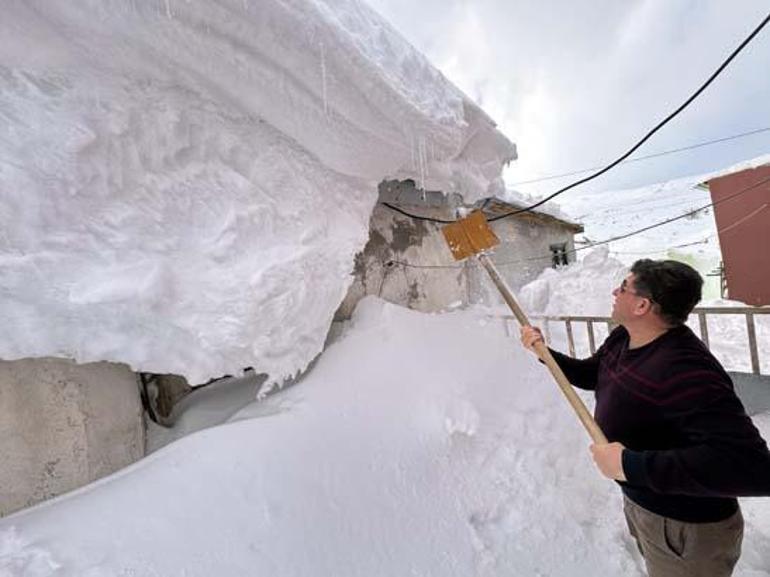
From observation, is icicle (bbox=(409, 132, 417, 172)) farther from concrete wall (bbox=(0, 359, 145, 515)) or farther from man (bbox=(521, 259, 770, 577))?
concrete wall (bbox=(0, 359, 145, 515))

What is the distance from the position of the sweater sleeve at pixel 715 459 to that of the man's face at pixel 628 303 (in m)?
0.34

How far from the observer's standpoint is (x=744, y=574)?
2002 millimetres

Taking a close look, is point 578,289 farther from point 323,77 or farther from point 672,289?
point 672,289

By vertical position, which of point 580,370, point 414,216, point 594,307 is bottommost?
point 580,370

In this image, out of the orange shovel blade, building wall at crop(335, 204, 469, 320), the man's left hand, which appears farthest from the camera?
building wall at crop(335, 204, 469, 320)

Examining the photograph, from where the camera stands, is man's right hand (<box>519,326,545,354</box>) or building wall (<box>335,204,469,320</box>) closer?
man's right hand (<box>519,326,545,354</box>)

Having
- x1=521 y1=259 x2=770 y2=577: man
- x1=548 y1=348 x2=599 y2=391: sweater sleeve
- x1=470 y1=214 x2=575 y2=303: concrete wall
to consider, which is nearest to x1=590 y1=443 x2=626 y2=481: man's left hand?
A: x1=521 y1=259 x2=770 y2=577: man

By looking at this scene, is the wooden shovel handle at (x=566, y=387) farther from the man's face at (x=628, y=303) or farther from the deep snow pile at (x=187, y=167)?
the deep snow pile at (x=187, y=167)

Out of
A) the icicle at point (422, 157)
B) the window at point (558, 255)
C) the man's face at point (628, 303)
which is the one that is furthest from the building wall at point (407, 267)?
the window at point (558, 255)

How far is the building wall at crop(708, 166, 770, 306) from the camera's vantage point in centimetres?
971

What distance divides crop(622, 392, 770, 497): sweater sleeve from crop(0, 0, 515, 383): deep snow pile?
1.92 meters

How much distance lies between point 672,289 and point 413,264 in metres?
3.45

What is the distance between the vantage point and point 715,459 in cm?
109

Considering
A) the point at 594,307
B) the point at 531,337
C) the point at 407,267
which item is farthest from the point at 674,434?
the point at 594,307
